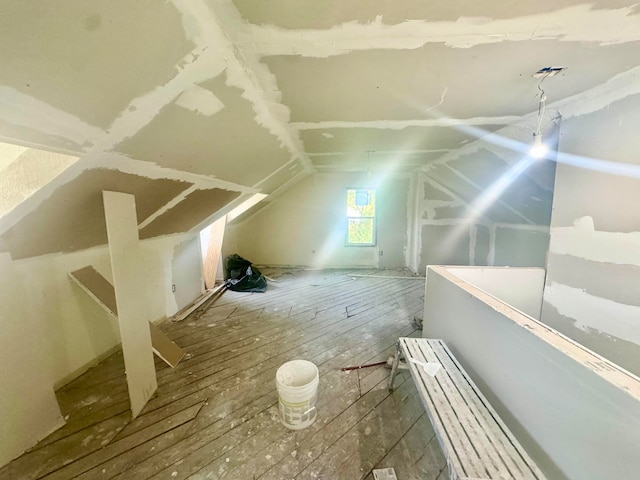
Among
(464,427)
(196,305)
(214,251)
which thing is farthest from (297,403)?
(214,251)

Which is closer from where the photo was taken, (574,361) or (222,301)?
(574,361)

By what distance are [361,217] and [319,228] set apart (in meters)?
0.96

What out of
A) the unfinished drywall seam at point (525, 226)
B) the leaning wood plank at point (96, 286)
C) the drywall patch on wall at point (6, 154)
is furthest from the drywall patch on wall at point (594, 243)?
the drywall patch on wall at point (6, 154)

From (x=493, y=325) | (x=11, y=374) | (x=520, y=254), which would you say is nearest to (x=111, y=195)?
(x=11, y=374)

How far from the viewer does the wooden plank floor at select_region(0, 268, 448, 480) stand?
139cm

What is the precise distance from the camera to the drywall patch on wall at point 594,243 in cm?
156

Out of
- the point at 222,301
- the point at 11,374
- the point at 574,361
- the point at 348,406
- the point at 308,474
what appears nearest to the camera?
the point at 574,361

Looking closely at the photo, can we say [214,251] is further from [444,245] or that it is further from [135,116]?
[444,245]

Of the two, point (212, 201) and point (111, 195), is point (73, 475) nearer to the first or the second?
point (111, 195)

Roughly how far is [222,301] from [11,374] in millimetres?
2340

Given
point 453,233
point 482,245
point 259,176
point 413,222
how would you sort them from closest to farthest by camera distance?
1. point 259,176
2. point 482,245
3. point 453,233
4. point 413,222

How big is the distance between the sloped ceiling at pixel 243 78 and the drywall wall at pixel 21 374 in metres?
0.31

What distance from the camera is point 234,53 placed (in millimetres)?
1148

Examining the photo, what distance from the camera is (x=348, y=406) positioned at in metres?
1.79
